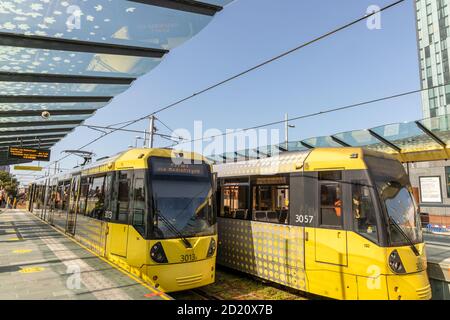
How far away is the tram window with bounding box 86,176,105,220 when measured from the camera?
28.1 ft

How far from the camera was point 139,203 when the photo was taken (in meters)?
6.89

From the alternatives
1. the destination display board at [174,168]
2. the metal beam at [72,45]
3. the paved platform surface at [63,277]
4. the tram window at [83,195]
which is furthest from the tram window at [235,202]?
the metal beam at [72,45]

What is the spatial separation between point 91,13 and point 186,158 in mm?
4178

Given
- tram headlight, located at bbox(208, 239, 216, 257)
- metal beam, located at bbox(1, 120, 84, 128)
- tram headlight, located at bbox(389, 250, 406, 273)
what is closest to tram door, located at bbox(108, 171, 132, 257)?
tram headlight, located at bbox(208, 239, 216, 257)

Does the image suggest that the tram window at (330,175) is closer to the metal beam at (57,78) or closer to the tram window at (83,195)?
the tram window at (83,195)

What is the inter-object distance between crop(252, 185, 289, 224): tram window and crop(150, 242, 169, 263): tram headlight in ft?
9.52

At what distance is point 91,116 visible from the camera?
17.4 m

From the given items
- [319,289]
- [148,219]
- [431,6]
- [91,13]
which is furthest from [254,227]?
[431,6]

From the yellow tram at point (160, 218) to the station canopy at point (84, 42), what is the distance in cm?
341

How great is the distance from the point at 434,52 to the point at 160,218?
59.3 m

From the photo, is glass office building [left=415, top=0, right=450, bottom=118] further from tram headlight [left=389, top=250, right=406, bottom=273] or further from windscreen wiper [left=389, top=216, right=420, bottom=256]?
tram headlight [left=389, top=250, right=406, bottom=273]

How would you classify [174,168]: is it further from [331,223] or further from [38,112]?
[38,112]

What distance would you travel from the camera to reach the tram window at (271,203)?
757 centimetres

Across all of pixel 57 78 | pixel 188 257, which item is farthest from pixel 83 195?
pixel 188 257
